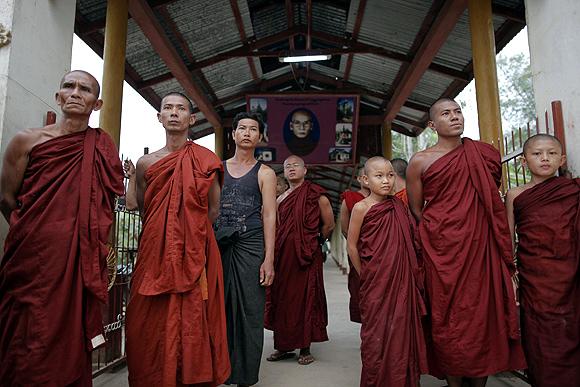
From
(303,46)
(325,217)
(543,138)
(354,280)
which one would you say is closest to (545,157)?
(543,138)

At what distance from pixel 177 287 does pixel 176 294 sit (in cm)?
7

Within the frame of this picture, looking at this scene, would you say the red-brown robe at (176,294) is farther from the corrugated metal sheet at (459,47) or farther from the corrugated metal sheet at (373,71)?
the corrugated metal sheet at (373,71)

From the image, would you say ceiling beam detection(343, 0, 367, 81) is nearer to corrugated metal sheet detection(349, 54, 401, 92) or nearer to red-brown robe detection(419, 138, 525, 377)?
corrugated metal sheet detection(349, 54, 401, 92)

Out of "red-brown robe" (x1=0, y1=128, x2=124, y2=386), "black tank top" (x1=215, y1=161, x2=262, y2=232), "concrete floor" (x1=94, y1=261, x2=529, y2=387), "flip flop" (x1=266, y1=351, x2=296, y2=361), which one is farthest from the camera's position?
"flip flop" (x1=266, y1=351, x2=296, y2=361)

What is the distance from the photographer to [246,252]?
118 inches

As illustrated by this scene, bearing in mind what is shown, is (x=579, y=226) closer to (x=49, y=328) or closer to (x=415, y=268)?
(x=415, y=268)

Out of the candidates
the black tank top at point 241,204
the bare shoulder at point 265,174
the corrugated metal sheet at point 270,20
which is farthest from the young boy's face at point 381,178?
the corrugated metal sheet at point 270,20

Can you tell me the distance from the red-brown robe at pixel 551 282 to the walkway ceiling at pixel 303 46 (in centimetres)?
397

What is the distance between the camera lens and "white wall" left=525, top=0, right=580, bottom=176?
267cm

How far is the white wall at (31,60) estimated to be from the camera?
2.36 metres

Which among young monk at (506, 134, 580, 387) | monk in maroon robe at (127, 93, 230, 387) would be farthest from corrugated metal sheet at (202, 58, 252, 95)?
young monk at (506, 134, 580, 387)

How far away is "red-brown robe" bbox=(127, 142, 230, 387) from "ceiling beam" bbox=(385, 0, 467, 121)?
4.76 meters

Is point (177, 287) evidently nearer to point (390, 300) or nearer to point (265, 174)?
point (265, 174)

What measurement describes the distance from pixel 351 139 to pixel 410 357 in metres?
7.56
